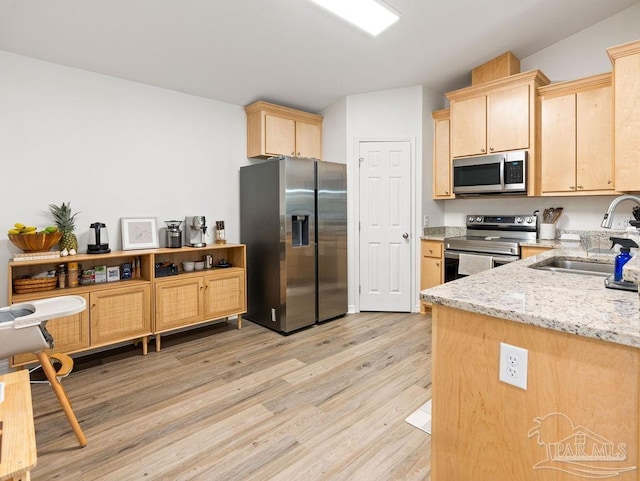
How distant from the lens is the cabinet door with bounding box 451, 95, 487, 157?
369 centimetres

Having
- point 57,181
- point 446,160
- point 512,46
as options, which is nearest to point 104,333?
point 57,181

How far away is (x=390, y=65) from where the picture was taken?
11.6 ft

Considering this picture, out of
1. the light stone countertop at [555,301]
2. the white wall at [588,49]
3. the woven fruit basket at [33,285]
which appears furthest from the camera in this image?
the white wall at [588,49]

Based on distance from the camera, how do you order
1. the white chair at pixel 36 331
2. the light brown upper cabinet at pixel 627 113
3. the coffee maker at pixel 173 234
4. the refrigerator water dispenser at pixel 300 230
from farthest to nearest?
the refrigerator water dispenser at pixel 300 230 → the coffee maker at pixel 173 234 → the light brown upper cabinet at pixel 627 113 → the white chair at pixel 36 331

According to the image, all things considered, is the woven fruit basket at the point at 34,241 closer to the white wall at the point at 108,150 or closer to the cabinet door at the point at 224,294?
the white wall at the point at 108,150

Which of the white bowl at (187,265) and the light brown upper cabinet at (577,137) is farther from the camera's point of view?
the white bowl at (187,265)

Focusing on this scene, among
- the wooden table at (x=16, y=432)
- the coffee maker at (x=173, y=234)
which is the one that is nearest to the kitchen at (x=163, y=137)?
the coffee maker at (x=173, y=234)

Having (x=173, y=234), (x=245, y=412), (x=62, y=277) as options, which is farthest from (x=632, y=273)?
(x=62, y=277)

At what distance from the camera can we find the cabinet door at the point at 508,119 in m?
3.42

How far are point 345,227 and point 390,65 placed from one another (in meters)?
1.75

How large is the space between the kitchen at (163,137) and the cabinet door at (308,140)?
4.5 inches

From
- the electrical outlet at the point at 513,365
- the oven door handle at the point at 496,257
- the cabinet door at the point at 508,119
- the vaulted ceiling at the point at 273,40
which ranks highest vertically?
the vaulted ceiling at the point at 273,40

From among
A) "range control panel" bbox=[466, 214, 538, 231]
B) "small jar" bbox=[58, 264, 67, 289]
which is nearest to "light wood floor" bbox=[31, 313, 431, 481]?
"small jar" bbox=[58, 264, 67, 289]

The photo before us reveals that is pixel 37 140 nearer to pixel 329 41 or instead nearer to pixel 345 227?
pixel 329 41
